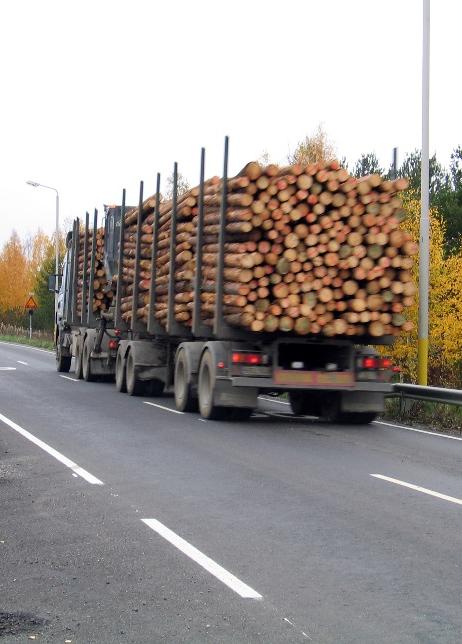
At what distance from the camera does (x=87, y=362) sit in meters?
26.1

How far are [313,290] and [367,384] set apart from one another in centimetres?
165

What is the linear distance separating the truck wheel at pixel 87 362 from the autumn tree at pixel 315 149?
34.9 meters

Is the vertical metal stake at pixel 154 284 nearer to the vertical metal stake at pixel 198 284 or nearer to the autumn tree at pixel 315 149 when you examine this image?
the vertical metal stake at pixel 198 284

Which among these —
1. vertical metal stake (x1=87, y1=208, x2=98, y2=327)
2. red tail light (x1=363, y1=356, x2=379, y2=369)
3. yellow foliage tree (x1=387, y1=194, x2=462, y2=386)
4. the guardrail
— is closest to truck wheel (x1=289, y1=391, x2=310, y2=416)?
the guardrail

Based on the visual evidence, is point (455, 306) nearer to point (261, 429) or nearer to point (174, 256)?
point (174, 256)

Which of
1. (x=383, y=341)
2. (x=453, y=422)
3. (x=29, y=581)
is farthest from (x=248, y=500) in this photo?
(x=453, y=422)

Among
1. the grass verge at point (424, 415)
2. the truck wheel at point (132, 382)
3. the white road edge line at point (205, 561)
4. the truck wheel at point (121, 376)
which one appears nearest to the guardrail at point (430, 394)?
the grass verge at point (424, 415)

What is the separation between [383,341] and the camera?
648 inches

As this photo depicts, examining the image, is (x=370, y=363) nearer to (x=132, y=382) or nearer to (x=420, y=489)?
(x=420, y=489)

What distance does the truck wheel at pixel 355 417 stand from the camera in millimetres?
16817

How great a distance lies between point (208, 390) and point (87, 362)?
9991 millimetres

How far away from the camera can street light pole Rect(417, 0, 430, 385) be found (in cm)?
1931

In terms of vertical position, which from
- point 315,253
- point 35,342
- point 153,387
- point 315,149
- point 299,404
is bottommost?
point 299,404

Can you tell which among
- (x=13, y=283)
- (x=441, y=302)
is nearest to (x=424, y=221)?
(x=441, y=302)
